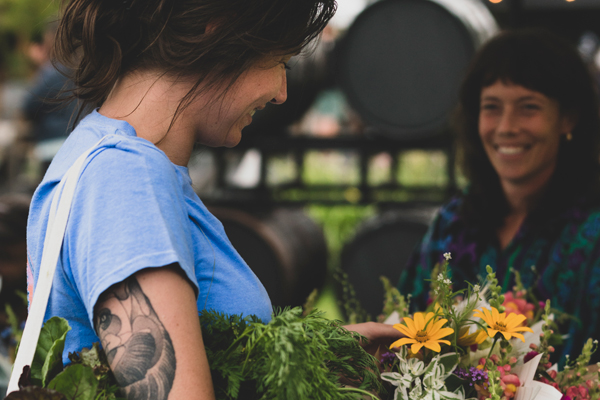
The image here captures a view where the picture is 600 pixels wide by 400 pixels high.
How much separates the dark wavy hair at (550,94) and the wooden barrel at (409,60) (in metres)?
0.37

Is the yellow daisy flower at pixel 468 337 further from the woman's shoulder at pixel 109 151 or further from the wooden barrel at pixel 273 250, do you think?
the wooden barrel at pixel 273 250

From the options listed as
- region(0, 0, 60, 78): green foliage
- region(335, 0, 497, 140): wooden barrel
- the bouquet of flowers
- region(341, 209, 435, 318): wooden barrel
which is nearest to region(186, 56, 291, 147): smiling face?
the bouquet of flowers

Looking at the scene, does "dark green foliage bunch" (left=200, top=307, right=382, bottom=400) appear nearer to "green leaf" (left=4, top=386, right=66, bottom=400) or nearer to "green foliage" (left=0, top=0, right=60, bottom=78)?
"green leaf" (left=4, top=386, right=66, bottom=400)

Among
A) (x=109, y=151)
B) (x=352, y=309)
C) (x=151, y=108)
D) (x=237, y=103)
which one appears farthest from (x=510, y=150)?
(x=109, y=151)

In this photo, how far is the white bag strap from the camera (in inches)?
29.9

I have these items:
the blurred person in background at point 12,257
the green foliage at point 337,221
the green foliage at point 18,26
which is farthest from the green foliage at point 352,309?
the green foliage at point 18,26

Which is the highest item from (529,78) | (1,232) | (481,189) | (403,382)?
(529,78)

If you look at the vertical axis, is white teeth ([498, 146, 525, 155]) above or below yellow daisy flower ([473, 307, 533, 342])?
above

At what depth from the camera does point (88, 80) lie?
1000 mm

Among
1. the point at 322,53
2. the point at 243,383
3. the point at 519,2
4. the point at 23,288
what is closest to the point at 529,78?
the point at 519,2

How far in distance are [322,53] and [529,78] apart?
1.44 metres

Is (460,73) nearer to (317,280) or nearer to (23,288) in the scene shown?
(317,280)

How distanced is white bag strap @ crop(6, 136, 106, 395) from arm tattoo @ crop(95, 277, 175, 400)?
0.31ft

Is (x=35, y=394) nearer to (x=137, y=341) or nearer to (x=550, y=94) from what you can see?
(x=137, y=341)
